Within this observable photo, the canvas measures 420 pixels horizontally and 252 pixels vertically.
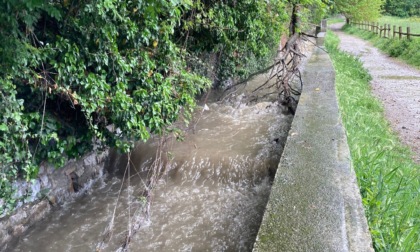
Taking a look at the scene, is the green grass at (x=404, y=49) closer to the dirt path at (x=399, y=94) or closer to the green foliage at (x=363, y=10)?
the dirt path at (x=399, y=94)

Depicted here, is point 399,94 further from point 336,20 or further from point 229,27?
point 336,20

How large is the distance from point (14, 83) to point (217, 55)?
4.53 metres

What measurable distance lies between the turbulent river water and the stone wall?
0.10 meters

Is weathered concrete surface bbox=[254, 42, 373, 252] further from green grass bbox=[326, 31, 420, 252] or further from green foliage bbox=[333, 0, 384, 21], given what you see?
green foliage bbox=[333, 0, 384, 21]

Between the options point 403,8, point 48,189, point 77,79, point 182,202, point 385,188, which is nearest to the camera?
point 77,79

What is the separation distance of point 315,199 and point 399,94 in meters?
9.06

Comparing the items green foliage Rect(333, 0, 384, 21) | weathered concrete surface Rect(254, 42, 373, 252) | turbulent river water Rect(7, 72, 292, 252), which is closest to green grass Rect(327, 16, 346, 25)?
green foliage Rect(333, 0, 384, 21)

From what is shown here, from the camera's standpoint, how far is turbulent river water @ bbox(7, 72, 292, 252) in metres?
3.72

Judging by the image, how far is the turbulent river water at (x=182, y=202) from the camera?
12.2 ft

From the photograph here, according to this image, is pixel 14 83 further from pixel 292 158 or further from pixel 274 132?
pixel 274 132

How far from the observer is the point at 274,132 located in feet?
19.5

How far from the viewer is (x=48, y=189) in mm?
4113

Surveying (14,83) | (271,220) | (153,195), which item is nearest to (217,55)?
(153,195)

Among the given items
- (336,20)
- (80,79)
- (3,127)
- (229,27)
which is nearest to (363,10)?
(336,20)
